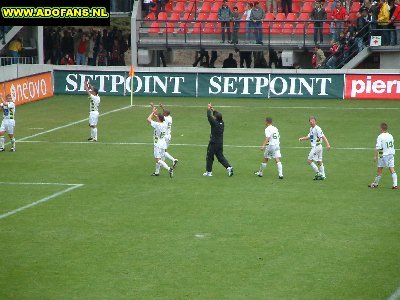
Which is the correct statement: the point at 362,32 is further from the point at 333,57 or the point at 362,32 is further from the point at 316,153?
the point at 316,153

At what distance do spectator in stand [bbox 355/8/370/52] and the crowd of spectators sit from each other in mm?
13879

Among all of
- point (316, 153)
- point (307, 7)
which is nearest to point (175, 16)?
point (307, 7)

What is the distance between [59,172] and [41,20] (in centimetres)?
965

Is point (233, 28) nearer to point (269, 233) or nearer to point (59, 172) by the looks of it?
point (59, 172)

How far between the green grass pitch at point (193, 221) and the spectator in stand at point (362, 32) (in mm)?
11063

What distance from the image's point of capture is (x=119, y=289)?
1719cm

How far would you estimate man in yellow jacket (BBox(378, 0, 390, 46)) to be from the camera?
153 feet

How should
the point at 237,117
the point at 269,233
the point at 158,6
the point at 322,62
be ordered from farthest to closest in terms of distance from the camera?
1. the point at 158,6
2. the point at 322,62
3. the point at 237,117
4. the point at 269,233

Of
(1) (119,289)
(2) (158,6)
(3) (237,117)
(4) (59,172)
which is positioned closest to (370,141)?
(3) (237,117)

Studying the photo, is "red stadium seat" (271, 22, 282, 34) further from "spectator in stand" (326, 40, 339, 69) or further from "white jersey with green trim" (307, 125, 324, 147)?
A: "white jersey with green trim" (307, 125, 324, 147)

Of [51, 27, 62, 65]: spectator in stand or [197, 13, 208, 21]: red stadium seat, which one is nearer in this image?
[197, 13, 208, 21]: red stadium seat

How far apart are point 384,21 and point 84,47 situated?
16.9 m

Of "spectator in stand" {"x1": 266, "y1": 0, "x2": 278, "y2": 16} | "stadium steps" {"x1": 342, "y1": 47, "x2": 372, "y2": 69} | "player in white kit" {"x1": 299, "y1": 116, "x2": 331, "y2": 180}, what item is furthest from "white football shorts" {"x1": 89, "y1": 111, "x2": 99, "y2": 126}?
"spectator in stand" {"x1": 266, "y1": 0, "x2": 278, "y2": 16}

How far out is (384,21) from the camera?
153ft
